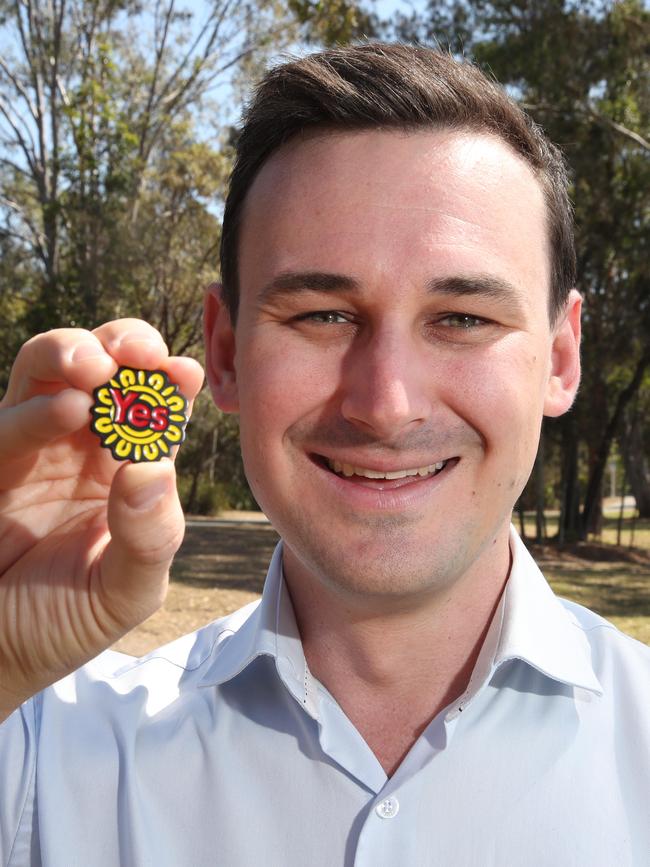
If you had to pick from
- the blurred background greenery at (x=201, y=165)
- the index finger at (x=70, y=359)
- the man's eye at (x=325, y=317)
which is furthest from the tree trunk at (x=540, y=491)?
the index finger at (x=70, y=359)

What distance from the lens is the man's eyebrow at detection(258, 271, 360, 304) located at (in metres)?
2.05

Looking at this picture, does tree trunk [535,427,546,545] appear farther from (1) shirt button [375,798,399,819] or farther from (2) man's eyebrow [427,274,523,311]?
(1) shirt button [375,798,399,819]

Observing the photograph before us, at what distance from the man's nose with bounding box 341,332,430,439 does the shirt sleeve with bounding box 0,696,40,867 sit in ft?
3.60

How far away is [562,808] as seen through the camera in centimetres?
193

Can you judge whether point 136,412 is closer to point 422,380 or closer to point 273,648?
point 422,380

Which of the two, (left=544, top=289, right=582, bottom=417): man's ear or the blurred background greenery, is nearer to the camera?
(left=544, top=289, right=582, bottom=417): man's ear

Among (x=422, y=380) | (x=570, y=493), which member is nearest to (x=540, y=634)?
(x=422, y=380)

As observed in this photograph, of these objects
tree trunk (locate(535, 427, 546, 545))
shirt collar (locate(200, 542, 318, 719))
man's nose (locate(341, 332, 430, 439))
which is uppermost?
man's nose (locate(341, 332, 430, 439))

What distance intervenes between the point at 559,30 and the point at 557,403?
51.7ft

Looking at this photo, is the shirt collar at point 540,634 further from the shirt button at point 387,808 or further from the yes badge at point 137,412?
the yes badge at point 137,412

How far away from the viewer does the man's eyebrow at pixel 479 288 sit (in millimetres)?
2033

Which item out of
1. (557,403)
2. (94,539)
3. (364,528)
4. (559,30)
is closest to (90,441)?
(94,539)

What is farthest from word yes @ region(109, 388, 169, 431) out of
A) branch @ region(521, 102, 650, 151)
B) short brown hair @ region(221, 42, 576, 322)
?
branch @ region(521, 102, 650, 151)

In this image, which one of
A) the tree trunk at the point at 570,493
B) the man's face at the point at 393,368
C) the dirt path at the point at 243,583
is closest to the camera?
the man's face at the point at 393,368
